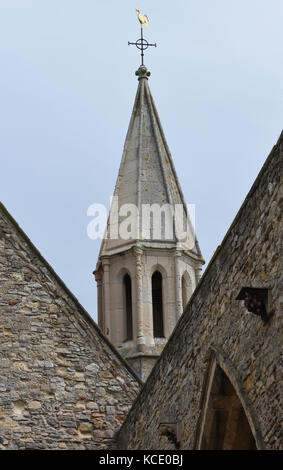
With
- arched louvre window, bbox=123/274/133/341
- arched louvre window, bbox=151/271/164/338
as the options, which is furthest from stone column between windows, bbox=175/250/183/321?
arched louvre window, bbox=123/274/133/341

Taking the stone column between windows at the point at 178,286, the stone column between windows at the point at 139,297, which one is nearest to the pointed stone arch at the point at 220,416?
the stone column between windows at the point at 139,297

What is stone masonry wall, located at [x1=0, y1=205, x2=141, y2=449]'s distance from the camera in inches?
507

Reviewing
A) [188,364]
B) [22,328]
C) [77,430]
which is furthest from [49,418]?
Answer: [188,364]

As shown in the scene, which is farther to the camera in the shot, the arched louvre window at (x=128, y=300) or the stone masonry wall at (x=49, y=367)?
the arched louvre window at (x=128, y=300)

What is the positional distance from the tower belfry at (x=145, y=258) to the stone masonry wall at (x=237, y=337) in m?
14.1

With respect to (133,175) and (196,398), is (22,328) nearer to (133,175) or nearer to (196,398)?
(196,398)

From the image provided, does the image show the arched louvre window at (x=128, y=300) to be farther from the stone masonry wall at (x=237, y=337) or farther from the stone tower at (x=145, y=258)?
the stone masonry wall at (x=237, y=337)

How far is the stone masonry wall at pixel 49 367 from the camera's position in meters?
12.9

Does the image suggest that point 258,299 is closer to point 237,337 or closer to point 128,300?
point 237,337

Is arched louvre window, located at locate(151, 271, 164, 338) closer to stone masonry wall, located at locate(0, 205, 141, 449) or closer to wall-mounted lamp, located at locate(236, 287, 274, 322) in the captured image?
stone masonry wall, located at locate(0, 205, 141, 449)

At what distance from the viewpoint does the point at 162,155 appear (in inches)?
1096

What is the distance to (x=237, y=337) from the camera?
8.93m

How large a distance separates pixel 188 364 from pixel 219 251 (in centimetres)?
129

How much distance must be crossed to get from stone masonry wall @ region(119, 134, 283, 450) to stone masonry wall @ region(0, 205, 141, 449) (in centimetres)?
170
